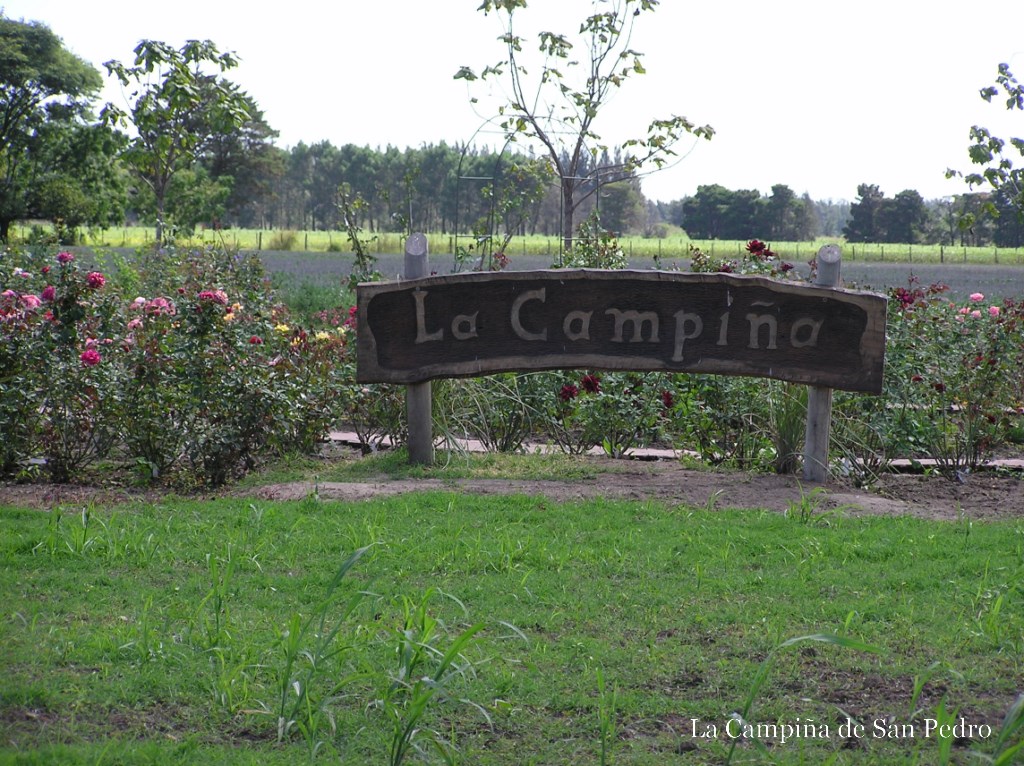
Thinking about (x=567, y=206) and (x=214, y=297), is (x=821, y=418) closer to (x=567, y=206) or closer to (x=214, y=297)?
(x=214, y=297)

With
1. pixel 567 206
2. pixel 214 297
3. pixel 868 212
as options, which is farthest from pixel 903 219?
pixel 214 297

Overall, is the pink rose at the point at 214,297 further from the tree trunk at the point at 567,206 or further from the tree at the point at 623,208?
the tree at the point at 623,208

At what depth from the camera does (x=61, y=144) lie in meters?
42.5

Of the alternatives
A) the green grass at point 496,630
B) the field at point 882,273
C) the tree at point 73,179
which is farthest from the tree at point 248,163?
the green grass at point 496,630

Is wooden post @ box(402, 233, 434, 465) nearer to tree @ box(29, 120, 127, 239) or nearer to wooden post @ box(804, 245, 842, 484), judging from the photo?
wooden post @ box(804, 245, 842, 484)

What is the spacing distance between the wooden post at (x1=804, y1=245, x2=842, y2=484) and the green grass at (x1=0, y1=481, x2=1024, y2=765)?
1028 mm

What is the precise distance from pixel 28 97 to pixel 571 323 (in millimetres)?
42538

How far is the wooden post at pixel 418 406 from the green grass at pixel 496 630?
1.31 m

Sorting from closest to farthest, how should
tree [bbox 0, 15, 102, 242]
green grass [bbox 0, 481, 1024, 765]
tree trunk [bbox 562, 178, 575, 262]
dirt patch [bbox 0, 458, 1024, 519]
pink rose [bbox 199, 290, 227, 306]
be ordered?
green grass [bbox 0, 481, 1024, 765], dirt patch [bbox 0, 458, 1024, 519], pink rose [bbox 199, 290, 227, 306], tree trunk [bbox 562, 178, 575, 262], tree [bbox 0, 15, 102, 242]

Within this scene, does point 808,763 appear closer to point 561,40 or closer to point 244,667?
point 244,667

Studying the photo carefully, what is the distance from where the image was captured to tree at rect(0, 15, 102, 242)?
134ft

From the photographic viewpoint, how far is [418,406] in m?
6.45

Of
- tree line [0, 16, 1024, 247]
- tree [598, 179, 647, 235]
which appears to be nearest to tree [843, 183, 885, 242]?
tree line [0, 16, 1024, 247]

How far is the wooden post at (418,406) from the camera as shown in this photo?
21.1ft
